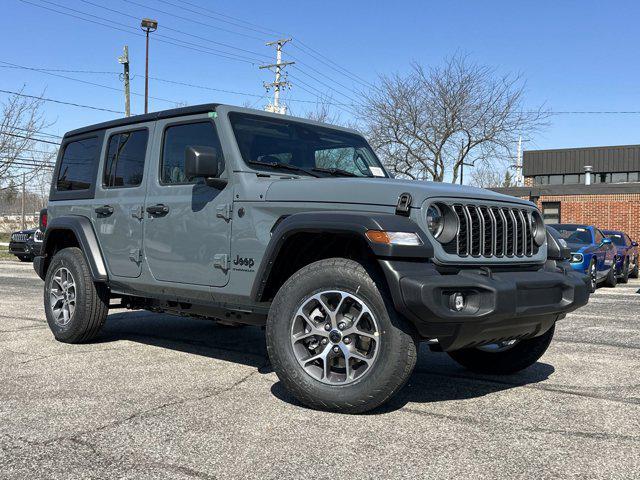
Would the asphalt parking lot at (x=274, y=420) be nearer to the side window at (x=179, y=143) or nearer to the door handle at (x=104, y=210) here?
the door handle at (x=104, y=210)

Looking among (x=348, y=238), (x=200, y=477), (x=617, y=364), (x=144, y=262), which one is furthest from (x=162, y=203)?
(x=617, y=364)

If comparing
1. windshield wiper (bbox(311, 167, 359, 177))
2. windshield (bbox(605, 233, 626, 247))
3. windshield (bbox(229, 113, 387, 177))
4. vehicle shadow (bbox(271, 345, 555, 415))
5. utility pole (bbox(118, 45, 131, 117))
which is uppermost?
utility pole (bbox(118, 45, 131, 117))

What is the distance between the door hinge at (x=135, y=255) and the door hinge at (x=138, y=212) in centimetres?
27

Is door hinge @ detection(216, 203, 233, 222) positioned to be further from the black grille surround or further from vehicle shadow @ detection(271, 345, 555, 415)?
the black grille surround

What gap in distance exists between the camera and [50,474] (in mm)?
2971

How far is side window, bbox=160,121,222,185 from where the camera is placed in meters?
5.13

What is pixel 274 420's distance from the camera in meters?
3.82

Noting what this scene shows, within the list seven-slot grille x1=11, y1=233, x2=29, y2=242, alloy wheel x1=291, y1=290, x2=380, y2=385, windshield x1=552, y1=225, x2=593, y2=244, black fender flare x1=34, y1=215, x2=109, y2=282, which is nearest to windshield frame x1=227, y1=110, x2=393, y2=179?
alloy wheel x1=291, y1=290, x2=380, y2=385

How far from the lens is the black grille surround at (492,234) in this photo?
398 cm

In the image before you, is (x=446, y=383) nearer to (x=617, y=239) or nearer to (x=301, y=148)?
(x=301, y=148)

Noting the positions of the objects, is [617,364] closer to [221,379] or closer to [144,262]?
[221,379]

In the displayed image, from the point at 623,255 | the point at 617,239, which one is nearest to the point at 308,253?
the point at 623,255

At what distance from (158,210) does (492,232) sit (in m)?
2.64

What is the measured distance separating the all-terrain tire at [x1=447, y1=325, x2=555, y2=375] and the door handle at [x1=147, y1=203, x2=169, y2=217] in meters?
2.57
